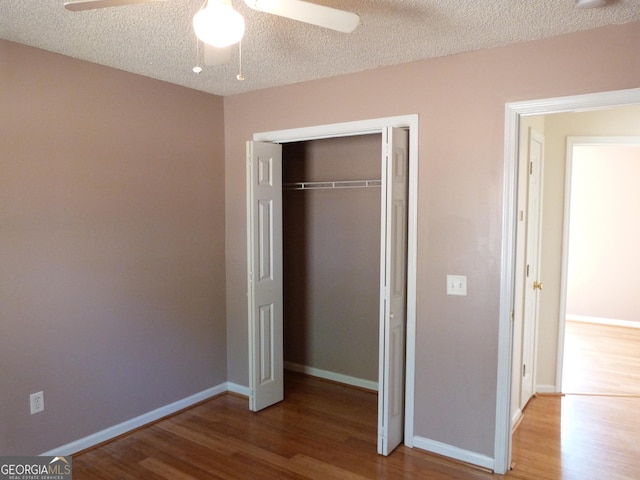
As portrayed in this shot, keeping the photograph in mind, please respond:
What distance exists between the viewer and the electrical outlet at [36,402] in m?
2.77

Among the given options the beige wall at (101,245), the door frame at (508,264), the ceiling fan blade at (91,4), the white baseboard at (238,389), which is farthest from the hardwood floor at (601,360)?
the ceiling fan blade at (91,4)

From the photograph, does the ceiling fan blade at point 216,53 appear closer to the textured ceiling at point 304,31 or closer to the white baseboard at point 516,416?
the textured ceiling at point 304,31

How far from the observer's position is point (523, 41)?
258 cm

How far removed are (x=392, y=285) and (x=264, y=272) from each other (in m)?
1.11

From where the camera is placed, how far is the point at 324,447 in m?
3.09

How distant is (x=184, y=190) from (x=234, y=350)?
4.62 ft

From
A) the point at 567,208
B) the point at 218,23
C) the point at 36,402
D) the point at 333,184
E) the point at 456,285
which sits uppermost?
the point at 218,23

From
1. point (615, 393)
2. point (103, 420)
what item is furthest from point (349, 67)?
point (615, 393)

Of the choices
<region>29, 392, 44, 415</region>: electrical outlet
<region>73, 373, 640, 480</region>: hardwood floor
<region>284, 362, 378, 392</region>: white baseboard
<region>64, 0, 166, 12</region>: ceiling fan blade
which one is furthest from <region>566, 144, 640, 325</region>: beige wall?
<region>29, 392, 44, 415</region>: electrical outlet

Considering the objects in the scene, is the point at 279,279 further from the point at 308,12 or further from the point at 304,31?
the point at 308,12

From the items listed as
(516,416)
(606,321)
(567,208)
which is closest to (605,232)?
(606,321)

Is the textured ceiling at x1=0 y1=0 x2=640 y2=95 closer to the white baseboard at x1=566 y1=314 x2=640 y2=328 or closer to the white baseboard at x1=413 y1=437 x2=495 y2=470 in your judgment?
the white baseboard at x1=413 y1=437 x2=495 y2=470

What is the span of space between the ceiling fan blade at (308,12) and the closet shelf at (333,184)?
215cm

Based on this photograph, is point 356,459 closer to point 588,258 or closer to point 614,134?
Answer: point 614,134
